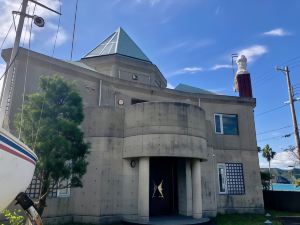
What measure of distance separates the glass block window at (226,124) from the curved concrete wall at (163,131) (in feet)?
20.4

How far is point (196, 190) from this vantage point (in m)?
14.9

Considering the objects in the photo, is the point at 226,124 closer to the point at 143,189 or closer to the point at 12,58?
the point at 143,189

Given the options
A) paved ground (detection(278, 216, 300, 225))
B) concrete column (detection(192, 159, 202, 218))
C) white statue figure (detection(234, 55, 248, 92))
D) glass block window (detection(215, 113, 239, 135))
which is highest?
white statue figure (detection(234, 55, 248, 92))

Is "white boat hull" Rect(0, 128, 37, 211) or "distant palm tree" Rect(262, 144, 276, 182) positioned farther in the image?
"distant palm tree" Rect(262, 144, 276, 182)

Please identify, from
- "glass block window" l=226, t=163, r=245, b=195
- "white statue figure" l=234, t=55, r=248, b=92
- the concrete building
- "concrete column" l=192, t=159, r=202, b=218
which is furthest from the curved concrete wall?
"white statue figure" l=234, t=55, r=248, b=92

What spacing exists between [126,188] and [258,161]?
1273 cm

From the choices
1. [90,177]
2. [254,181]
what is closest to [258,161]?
[254,181]

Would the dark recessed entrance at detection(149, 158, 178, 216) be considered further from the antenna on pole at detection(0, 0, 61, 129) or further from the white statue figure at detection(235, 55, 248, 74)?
the white statue figure at detection(235, 55, 248, 74)

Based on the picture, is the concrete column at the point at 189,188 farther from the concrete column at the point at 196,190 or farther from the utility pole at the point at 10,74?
the utility pole at the point at 10,74

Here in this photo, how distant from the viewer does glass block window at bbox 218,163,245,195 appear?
65.0ft

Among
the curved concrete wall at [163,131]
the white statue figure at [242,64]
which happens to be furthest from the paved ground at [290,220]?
the white statue figure at [242,64]

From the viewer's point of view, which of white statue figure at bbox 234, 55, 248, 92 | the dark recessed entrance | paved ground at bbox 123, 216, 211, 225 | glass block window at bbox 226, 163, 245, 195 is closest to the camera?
paved ground at bbox 123, 216, 211, 225

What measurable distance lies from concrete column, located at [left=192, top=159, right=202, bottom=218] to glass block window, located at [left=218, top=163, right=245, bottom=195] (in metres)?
5.52

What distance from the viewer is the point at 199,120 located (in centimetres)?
1567
